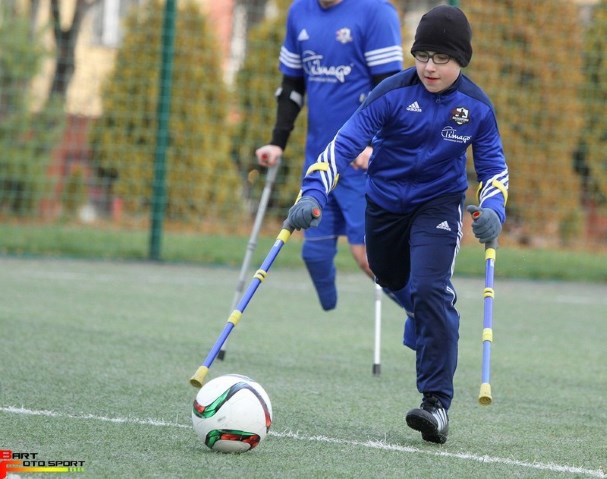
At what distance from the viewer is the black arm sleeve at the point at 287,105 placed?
23.2 feet

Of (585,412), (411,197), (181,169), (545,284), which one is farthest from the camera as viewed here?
(181,169)

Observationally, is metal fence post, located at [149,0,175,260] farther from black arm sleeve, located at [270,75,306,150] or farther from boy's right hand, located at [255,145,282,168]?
boy's right hand, located at [255,145,282,168]

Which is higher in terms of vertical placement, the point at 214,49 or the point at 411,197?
the point at 214,49

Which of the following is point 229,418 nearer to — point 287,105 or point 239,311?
point 239,311

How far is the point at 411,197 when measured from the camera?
5062mm

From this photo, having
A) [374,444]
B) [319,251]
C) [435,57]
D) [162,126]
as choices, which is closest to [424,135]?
[435,57]

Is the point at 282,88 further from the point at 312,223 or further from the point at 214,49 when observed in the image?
the point at 214,49

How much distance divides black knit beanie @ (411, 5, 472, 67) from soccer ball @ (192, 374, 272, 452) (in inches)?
61.0

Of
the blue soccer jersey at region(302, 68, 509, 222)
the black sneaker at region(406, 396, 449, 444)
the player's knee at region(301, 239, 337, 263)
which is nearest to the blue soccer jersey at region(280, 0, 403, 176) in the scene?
the player's knee at region(301, 239, 337, 263)

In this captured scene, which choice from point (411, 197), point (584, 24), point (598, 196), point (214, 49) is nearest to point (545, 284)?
point (598, 196)

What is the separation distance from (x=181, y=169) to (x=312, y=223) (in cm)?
1031

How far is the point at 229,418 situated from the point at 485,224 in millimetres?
1237

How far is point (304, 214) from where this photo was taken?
457 cm

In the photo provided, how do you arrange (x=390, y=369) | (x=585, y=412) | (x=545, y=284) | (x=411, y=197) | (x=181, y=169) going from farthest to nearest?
(x=181, y=169) → (x=545, y=284) → (x=390, y=369) → (x=585, y=412) → (x=411, y=197)
